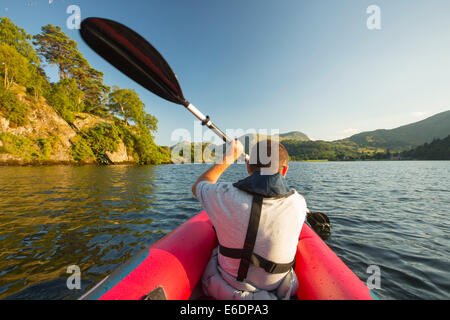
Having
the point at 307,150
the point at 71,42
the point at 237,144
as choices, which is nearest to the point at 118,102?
the point at 71,42

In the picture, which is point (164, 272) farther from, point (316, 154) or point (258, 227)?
point (316, 154)

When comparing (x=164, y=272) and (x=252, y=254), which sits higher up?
(x=252, y=254)

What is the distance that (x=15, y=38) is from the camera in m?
30.2

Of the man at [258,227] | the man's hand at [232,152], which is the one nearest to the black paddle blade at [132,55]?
the man's hand at [232,152]

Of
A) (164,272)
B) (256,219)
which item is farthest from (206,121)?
(164,272)

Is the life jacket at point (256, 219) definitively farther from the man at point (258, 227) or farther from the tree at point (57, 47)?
the tree at point (57, 47)

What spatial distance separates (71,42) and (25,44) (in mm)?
8939

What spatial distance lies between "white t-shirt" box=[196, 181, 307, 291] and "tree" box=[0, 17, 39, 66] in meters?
50.6

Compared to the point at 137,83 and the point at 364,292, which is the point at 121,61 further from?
the point at 364,292

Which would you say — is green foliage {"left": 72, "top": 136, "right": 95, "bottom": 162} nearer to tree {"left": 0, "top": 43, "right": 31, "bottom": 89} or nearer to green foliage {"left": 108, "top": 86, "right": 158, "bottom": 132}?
tree {"left": 0, "top": 43, "right": 31, "bottom": 89}

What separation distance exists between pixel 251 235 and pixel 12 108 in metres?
35.8

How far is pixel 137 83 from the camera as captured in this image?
2.77 metres

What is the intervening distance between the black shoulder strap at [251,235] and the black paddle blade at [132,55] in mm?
1684

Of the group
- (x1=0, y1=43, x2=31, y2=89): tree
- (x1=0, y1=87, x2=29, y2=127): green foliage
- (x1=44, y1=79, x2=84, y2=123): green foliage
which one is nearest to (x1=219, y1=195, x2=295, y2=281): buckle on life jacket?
(x1=0, y1=87, x2=29, y2=127): green foliage
